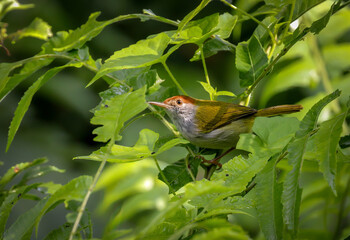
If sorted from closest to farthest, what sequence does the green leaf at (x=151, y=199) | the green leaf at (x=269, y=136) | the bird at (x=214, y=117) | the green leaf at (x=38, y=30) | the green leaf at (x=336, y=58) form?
the green leaf at (x=269, y=136) < the green leaf at (x=38, y=30) < the green leaf at (x=151, y=199) < the bird at (x=214, y=117) < the green leaf at (x=336, y=58)

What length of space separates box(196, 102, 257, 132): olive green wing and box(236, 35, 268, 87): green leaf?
2.00 ft

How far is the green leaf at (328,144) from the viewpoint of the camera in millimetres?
595

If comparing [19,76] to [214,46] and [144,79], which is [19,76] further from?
[214,46]

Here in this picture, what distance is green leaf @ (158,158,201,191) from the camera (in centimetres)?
95

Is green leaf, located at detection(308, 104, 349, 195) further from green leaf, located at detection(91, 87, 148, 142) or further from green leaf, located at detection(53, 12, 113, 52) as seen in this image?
green leaf, located at detection(53, 12, 113, 52)

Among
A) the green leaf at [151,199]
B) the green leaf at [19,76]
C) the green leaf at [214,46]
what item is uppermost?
the green leaf at [19,76]

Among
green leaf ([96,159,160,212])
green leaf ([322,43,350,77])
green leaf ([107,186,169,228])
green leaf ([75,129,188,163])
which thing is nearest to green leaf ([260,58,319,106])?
green leaf ([322,43,350,77])

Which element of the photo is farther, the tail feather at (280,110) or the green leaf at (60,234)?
the tail feather at (280,110)

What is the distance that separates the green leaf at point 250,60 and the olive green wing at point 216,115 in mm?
610

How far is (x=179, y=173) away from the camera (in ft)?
3.19

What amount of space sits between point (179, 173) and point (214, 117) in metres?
0.83

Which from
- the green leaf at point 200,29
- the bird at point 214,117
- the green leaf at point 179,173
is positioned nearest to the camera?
the green leaf at point 200,29

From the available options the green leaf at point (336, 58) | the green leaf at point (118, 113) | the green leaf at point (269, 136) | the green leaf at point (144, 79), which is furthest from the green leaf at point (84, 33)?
the green leaf at point (336, 58)

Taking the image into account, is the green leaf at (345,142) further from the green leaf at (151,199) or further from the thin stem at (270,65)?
the green leaf at (151,199)
